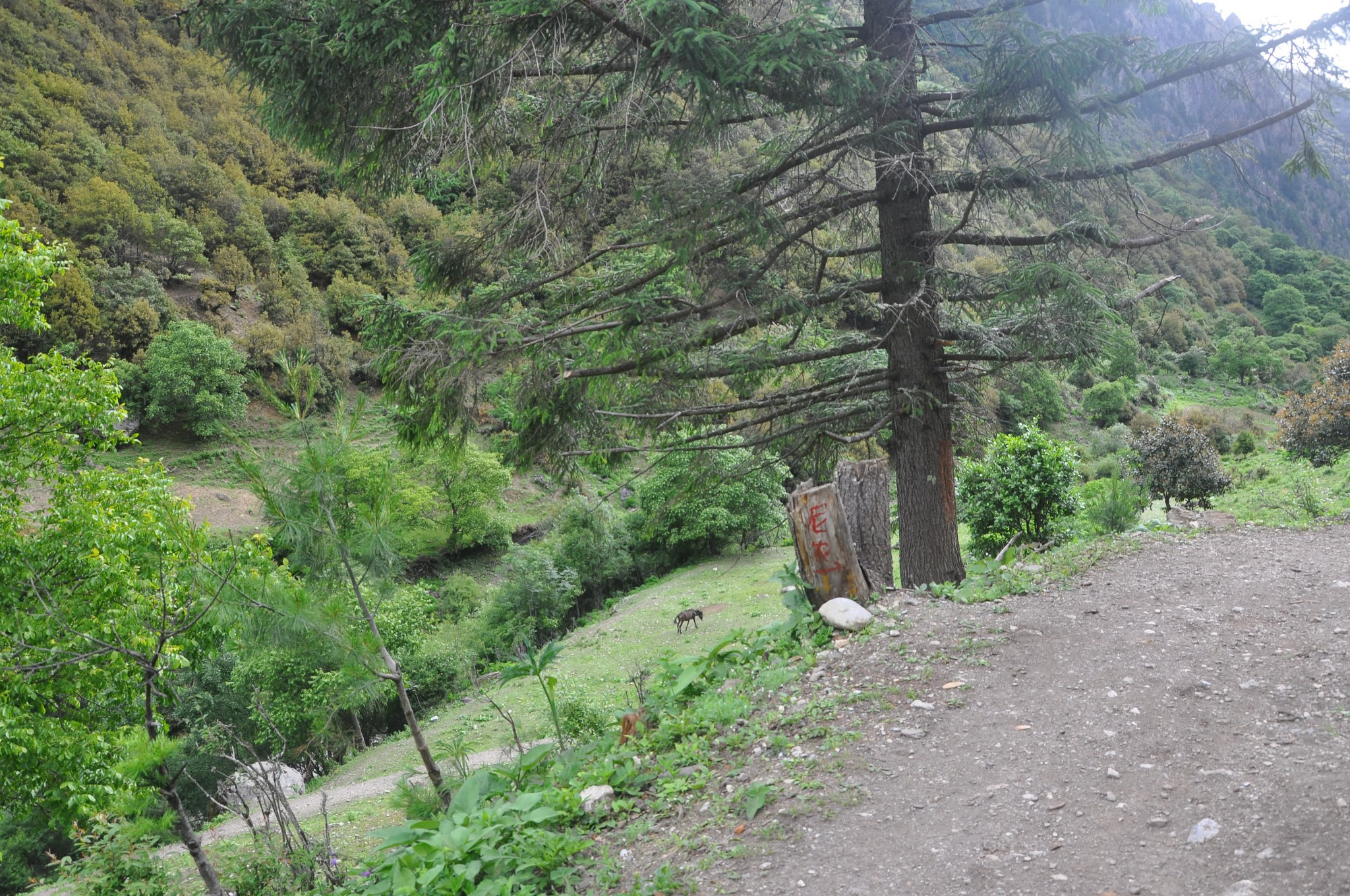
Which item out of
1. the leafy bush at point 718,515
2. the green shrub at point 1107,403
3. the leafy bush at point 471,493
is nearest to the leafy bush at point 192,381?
the leafy bush at point 471,493

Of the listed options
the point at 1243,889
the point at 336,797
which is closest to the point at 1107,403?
the point at 336,797

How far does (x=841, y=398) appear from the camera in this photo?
7.79m

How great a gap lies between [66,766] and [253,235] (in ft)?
187

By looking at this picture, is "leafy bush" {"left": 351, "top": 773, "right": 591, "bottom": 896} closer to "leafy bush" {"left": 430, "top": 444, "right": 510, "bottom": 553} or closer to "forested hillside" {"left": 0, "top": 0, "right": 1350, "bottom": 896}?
"forested hillside" {"left": 0, "top": 0, "right": 1350, "bottom": 896}

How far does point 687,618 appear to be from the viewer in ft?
67.0

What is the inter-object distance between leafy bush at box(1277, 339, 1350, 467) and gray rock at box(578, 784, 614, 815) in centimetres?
2161

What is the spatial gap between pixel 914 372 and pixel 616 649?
16.0 m

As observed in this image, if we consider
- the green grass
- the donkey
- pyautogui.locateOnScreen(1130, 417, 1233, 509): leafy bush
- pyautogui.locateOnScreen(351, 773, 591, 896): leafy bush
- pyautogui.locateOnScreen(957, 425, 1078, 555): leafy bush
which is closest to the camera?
pyautogui.locateOnScreen(351, 773, 591, 896): leafy bush

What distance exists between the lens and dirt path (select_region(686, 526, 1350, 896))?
2746mm

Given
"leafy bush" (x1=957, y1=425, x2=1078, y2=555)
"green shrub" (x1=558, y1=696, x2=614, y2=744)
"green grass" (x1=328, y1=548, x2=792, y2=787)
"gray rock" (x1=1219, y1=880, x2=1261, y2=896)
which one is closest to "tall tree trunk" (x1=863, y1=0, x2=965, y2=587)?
"green shrub" (x1=558, y1=696, x2=614, y2=744)

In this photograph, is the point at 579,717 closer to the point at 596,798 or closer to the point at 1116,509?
the point at 596,798

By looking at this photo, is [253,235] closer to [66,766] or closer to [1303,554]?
[66,766]

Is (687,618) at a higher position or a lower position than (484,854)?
lower

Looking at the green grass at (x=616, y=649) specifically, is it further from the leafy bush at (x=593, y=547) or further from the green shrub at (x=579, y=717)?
the leafy bush at (x=593, y=547)
